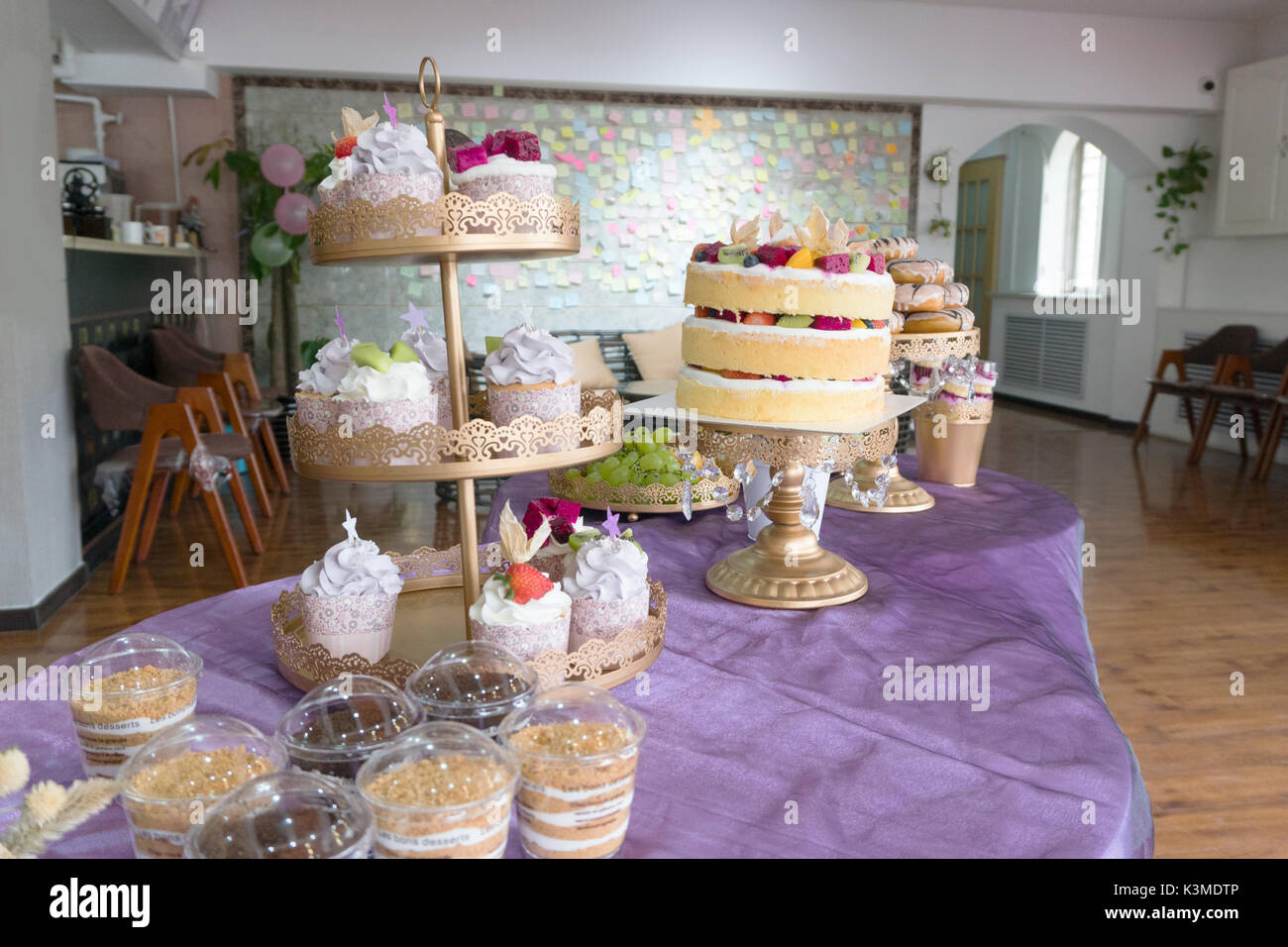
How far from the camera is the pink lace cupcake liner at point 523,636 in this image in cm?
115

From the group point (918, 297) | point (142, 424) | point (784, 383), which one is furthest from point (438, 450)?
point (142, 424)

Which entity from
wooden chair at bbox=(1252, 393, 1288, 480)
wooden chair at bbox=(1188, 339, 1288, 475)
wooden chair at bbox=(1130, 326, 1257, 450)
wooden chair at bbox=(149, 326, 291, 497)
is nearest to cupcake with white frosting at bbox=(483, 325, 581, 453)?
wooden chair at bbox=(149, 326, 291, 497)

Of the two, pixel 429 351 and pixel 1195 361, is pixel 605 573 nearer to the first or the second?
pixel 429 351

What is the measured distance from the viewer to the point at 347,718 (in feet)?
3.20

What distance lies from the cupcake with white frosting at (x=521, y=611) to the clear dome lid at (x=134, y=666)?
33cm

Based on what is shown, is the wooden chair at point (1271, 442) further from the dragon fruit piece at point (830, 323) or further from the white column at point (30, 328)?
the white column at point (30, 328)

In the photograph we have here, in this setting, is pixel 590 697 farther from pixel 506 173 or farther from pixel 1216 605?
pixel 1216 605

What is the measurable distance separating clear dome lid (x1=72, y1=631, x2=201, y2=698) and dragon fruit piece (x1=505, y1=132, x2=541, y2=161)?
0.74m

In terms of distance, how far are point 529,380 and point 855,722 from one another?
61 centimetres

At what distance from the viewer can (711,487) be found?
2225 mm

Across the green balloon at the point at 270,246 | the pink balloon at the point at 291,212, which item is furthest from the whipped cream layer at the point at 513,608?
the green balloon at the point at 270,246

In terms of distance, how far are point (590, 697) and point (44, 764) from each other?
63cm

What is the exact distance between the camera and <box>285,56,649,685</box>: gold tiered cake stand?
1177 millimetres

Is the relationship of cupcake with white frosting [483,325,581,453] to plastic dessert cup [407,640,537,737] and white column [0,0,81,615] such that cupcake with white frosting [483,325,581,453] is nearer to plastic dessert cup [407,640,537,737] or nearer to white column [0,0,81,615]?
plastic dessert cup [407,640,537,737]
